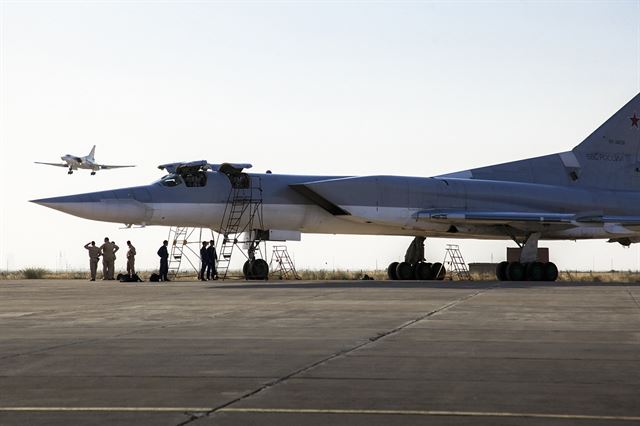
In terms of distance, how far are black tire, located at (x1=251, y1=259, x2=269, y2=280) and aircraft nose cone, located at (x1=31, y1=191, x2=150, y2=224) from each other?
11.0 feet

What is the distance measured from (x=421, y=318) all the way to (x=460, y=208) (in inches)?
763

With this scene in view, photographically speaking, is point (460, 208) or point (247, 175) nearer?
point (247, 175)

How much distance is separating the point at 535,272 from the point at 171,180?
10941mm

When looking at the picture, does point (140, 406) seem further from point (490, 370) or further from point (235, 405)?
point (490, 370)

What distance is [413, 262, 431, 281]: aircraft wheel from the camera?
3412 centimetres

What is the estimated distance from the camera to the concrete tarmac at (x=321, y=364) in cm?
632

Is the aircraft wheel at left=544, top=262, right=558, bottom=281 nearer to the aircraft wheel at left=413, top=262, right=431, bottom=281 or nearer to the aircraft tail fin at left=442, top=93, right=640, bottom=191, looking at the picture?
the aircraft wheel at left=413, top=262, right=431, bottom=281

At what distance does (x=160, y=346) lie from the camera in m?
9.88

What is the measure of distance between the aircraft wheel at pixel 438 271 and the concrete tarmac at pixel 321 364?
60.6ft

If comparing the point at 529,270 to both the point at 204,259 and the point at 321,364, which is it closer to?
the point at 204,259

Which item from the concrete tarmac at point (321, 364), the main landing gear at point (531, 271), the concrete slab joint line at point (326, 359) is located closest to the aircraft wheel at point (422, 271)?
the main landing gear at point (531, 271)

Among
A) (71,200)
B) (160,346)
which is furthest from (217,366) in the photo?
(71,200)

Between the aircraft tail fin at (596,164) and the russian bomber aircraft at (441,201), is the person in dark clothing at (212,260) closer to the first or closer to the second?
the russian bomber aircraft at (441,201)

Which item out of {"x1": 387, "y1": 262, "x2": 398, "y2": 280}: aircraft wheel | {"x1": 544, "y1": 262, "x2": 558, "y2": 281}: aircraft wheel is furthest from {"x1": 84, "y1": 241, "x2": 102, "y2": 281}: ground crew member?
{"x1": 544, "y1": 262, "x2": 558, "y2": 281}: aircraft wheel
